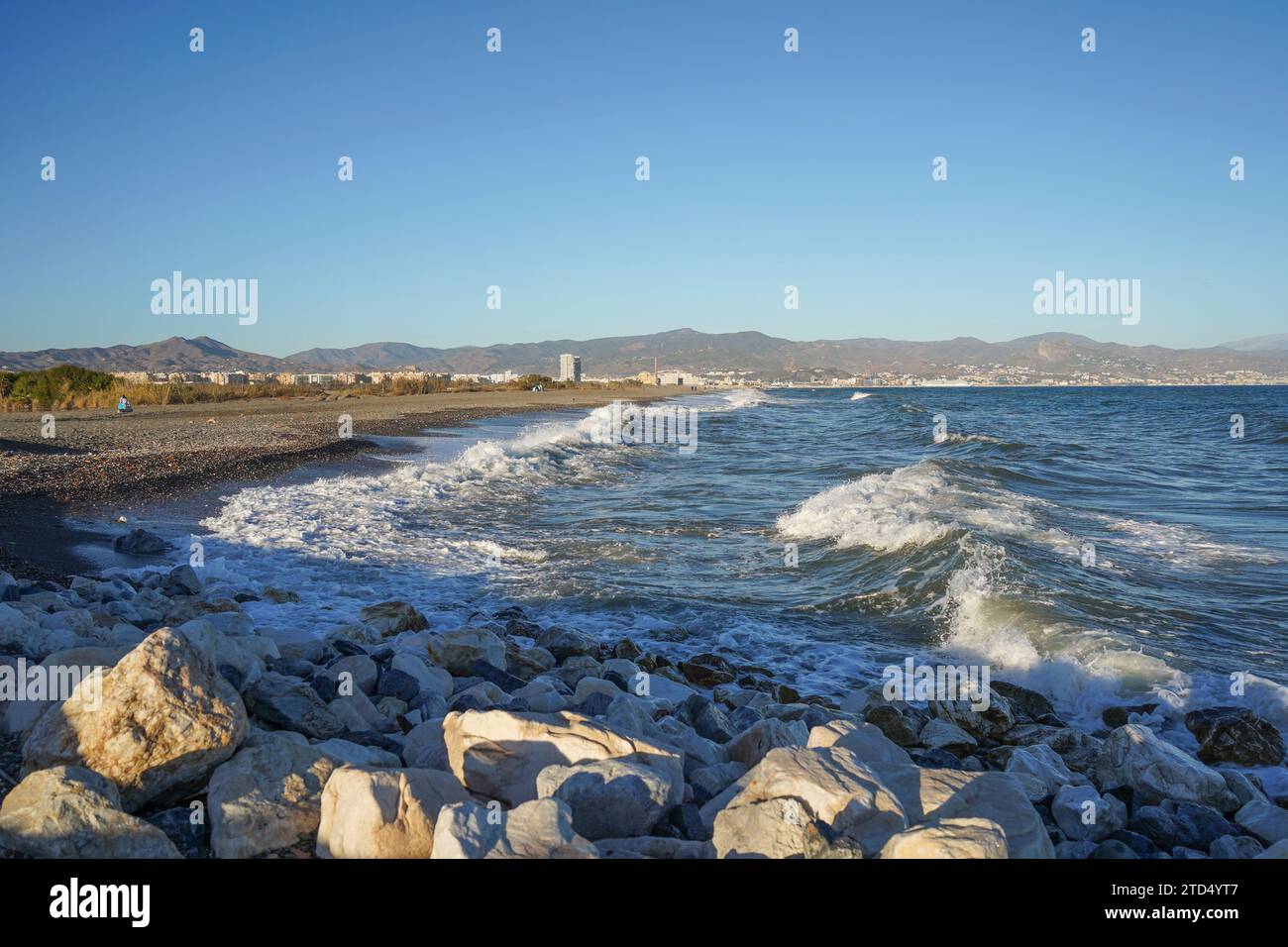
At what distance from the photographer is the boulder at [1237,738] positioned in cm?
513

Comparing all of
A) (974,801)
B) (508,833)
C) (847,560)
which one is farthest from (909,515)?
(508,833)

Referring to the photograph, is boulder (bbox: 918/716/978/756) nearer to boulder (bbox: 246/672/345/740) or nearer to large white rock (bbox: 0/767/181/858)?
boulder (bbox: 246/672/345/740)

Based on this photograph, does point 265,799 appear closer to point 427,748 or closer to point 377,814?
point 377,814

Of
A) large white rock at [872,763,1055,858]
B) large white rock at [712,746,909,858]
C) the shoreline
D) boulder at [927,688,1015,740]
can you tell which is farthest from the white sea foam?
the shoreline

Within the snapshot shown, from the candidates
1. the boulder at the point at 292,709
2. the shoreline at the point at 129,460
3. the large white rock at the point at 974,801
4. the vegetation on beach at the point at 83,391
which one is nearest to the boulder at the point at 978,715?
the large white rock at the point at 974,801

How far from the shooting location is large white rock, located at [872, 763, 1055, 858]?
117 inches

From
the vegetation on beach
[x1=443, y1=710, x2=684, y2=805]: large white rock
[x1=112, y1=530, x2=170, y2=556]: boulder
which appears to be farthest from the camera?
the vegetation on beach

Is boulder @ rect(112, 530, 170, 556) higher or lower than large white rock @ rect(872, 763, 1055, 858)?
higher

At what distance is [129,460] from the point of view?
15.6m

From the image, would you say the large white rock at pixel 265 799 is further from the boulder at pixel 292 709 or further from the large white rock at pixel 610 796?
the large white rock at pixel 610 796

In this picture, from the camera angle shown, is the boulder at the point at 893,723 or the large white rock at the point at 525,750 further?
the boulder at the point at 893,723

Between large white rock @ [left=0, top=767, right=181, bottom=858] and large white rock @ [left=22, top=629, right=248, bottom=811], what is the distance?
231 millimetres
